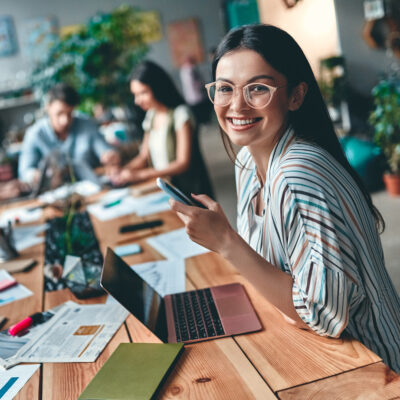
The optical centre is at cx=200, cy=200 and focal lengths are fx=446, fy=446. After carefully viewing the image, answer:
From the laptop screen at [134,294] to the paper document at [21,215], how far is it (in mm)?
1474

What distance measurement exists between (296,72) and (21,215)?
1.94 meters

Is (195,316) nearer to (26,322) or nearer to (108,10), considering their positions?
(26,322)

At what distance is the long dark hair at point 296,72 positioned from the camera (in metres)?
1.07

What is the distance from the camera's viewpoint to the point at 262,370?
88 centimetres

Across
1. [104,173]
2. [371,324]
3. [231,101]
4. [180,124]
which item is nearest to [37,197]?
[104,173]

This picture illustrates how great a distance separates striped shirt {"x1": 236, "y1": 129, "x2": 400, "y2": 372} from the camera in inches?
35.9

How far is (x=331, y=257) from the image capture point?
905mm

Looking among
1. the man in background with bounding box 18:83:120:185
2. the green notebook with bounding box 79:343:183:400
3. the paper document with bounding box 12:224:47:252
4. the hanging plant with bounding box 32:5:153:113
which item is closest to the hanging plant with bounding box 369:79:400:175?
the hanging plant with bounding box 32:5:153:113

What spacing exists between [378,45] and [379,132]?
1.37m

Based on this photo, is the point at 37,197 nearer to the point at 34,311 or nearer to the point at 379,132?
the point at 34,311

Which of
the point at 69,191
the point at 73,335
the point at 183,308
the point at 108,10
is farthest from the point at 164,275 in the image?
the point at 108,10

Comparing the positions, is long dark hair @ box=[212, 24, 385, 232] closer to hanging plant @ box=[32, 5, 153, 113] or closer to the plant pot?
hanging plant @ box=[32, 5, 153, 113]

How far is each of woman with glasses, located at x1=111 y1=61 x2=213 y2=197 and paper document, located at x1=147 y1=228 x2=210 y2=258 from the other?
0.98 metres

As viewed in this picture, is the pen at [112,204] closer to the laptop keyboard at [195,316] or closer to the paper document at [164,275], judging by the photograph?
the paper document at [164,275]
